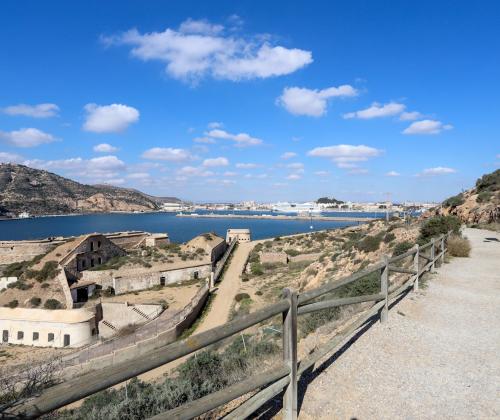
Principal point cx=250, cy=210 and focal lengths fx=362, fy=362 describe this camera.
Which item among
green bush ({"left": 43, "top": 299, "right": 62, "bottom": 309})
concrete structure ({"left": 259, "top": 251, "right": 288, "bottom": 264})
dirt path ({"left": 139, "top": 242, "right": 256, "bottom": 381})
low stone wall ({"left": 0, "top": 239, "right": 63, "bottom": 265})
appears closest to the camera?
dirt path ({"left": 139, "top": 242, "right": 256, "bottom": 381})

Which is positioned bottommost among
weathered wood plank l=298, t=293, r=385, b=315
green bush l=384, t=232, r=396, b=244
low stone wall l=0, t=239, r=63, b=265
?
low stone wall l=0, t=239, r=63, b=265

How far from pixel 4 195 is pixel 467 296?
198 m

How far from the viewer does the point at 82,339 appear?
2330 cm

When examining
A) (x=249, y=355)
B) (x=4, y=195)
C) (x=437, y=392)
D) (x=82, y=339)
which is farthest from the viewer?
(x=4, y=195)

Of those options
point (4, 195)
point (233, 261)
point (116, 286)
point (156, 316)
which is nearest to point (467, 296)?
point (156, 316)

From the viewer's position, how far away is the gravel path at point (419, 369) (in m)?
3.88

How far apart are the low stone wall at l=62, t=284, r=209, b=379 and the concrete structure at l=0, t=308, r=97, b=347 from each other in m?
3.23

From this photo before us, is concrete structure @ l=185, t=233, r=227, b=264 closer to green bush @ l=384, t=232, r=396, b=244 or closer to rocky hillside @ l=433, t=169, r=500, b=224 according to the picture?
green bush @ l=384, t=232, r=396, b=244

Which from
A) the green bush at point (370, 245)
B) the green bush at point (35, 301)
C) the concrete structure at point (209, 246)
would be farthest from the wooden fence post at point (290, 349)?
the concrete structure at point (209, 246)

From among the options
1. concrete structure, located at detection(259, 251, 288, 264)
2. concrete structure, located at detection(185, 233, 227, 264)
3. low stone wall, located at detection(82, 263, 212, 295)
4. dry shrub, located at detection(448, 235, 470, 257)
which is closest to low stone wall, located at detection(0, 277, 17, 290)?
low stone wall, located at detection(82, 263, 212, 295)

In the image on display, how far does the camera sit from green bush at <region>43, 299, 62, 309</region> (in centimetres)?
2922

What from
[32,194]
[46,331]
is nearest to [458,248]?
[46,331]

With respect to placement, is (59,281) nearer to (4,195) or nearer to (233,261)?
(233,261)

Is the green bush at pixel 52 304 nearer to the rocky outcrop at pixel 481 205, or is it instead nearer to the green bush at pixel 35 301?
the green bush at pixel 35 301
